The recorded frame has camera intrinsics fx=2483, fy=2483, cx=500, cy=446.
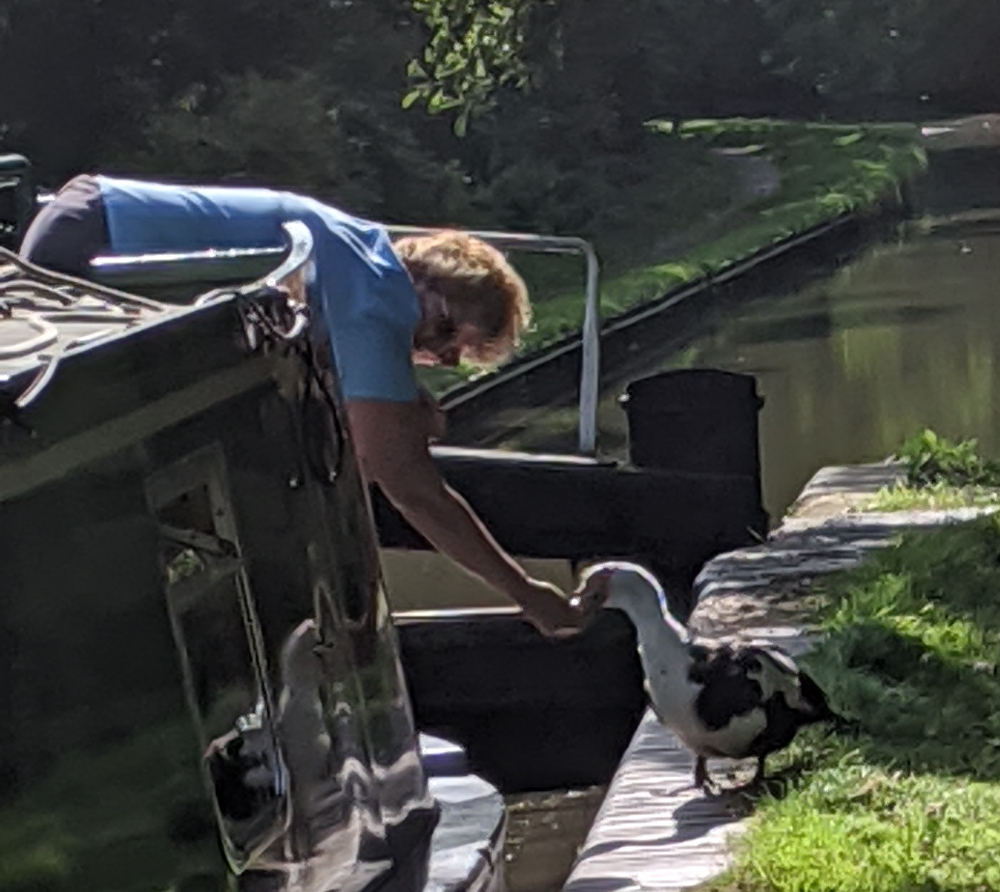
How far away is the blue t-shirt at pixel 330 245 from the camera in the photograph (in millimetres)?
4051

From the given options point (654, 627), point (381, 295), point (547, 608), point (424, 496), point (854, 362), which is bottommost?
point (854, 362)

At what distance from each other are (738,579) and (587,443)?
144 cm

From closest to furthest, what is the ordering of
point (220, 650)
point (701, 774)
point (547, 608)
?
1. point (220, 650)
2. point (547, 608)
3. point (701, 774)

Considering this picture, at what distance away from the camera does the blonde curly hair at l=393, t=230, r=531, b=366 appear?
198 inches

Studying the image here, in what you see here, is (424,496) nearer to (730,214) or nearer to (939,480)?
(939,480)

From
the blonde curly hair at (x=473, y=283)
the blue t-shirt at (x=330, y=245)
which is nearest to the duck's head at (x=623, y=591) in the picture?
the blonde curly hair at (x=473, y=283)

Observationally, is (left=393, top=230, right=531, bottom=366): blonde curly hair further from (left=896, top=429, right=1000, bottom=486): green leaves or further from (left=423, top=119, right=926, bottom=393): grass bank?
(left=423, top=119, right=926, bottom=393): grass bank

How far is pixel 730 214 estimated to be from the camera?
35.1 metres

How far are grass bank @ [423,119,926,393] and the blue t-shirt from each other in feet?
45.2

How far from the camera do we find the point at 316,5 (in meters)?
26.9

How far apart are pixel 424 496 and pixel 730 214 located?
30.4 meters

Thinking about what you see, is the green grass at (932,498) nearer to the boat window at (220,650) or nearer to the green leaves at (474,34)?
the green leaves at (474,34)

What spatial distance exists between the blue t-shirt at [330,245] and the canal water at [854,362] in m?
9.24

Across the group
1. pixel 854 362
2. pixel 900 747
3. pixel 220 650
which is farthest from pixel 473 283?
pixel 854 362
